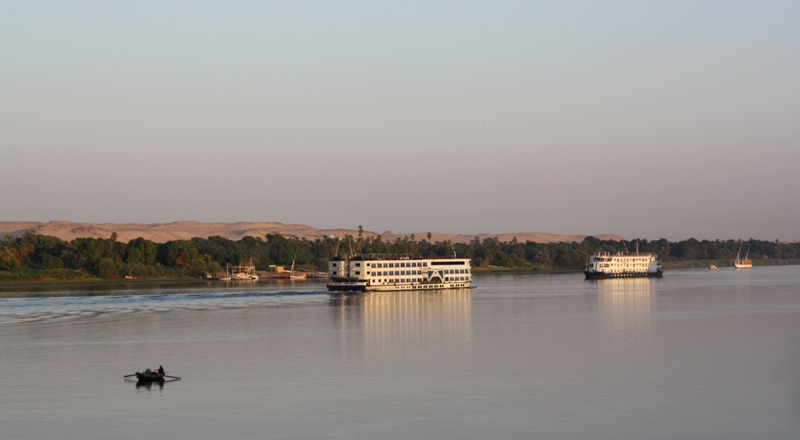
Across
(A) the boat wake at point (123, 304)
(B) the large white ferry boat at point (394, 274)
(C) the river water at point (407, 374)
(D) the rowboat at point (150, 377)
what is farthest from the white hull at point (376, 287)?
(D) the rowboat at point (150, 377)

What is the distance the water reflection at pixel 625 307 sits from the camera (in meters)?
92.0

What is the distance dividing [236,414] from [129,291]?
13383 centimetres

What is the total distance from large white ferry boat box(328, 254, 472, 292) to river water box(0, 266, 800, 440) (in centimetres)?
4979

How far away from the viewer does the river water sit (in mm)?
42500

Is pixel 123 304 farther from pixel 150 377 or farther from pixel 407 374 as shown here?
pixel 407 374

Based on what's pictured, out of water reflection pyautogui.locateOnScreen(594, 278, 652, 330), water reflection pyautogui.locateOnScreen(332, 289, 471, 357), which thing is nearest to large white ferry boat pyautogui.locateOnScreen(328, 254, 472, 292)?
water reflection pyautogui.locateOnScreen(332, 289, 471, 357)

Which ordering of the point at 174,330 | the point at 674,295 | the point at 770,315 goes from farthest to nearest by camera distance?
1. the point at 674,295
2. the point at 770,315
3. the point at 174,330

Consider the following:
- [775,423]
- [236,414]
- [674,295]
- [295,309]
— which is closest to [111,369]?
[236,414]

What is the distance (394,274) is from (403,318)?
61090 mm

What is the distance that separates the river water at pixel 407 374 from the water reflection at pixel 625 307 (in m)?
0.78

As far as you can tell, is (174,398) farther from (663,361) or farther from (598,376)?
(663,361)

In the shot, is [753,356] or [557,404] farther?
[753,356]

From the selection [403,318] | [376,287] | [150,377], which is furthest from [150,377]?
[376,287]

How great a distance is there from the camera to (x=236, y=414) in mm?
45344
